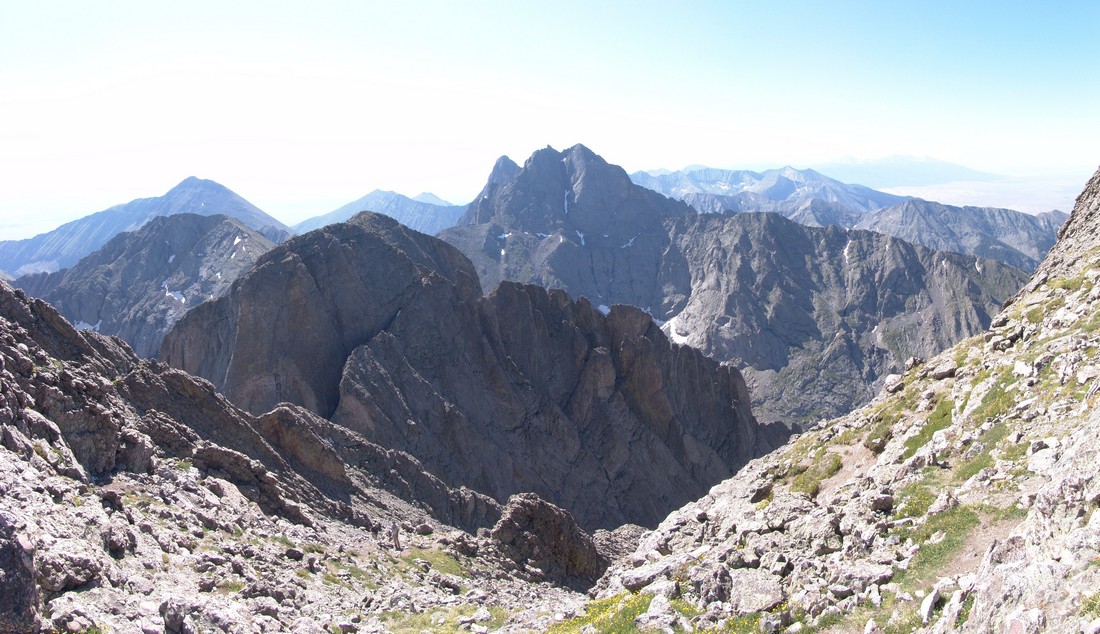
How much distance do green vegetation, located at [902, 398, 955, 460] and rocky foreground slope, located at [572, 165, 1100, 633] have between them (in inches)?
3.2

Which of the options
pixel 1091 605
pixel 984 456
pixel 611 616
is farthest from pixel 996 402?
pixel 1091 605

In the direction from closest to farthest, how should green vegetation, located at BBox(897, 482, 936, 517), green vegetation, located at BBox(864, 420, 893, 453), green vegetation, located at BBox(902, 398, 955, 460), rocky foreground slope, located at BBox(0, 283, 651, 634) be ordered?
green vegetation, located at BBox(897, 482, 936, 517) < rocky foreground slope, located at BBox(0, 283, 651, 634) < green vegetation, located at BBox(902, 398, 955, 460) < green vegetation, located at BBox(864, 420, 893, 453)

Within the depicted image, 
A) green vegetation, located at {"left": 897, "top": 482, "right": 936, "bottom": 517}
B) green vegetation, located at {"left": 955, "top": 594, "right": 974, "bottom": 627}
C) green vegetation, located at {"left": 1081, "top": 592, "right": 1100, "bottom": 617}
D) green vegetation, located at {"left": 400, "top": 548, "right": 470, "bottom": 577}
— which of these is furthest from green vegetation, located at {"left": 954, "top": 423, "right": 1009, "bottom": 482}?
green vegetation, located at {"left": 400, "top": 548, "right": 470, "bottom": 577}

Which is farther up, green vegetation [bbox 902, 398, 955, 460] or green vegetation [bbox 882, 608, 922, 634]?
green vegetation [bbox 902, 398, 955, 460]

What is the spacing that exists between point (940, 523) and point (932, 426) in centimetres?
1043

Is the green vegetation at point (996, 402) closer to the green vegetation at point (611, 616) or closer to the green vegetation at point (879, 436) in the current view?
the green vegetation at point (879, 436)

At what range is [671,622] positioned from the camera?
1850cm

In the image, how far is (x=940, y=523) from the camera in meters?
17.3

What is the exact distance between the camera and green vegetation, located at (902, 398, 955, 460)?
2565 centimetres

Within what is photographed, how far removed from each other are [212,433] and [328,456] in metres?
8.47

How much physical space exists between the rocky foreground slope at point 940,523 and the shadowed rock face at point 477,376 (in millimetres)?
53187

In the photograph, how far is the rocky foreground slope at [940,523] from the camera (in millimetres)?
11836

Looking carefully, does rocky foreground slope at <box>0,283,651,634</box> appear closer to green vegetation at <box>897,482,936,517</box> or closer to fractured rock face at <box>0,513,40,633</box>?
fractured rock face at <box>0,513,40,633</box>

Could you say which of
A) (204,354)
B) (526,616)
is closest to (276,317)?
(204,354)
